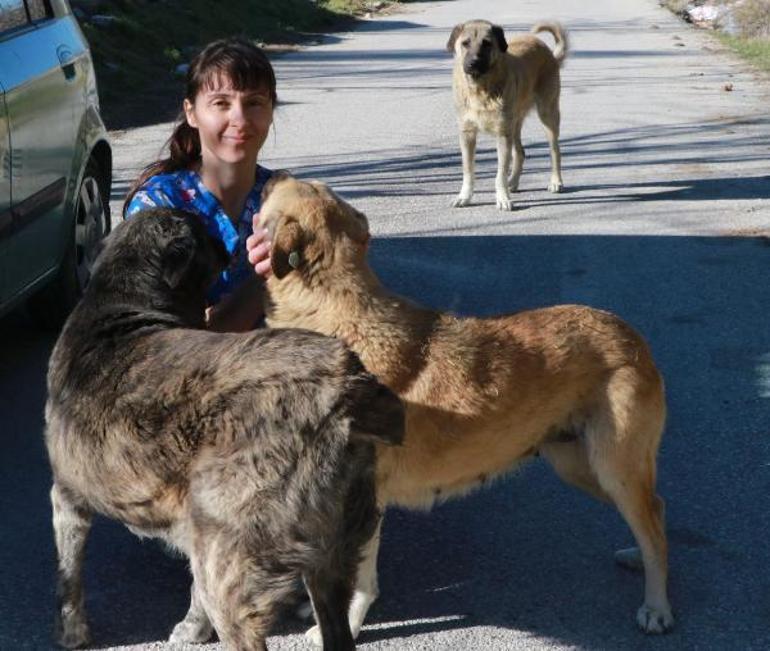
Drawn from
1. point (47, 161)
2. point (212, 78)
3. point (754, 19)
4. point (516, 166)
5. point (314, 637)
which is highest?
point (212, 78)

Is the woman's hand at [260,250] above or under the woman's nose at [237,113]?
under

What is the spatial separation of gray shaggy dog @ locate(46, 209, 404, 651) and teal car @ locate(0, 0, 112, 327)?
6.16 feet

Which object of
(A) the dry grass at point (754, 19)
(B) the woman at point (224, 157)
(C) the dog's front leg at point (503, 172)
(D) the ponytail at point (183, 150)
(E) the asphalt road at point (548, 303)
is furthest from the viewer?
(A) the dry grass at point (754, 19)

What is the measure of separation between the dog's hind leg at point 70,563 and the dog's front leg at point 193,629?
0.88ft

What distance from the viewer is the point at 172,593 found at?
4.07 m

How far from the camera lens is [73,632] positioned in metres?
3.70

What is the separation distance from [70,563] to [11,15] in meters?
3.17

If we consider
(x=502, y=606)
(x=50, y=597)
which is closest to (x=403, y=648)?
(x=502, y=606)

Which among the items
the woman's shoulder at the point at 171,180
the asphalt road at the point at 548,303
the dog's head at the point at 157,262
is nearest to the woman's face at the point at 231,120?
the woman's shoulder at the point at 171,180

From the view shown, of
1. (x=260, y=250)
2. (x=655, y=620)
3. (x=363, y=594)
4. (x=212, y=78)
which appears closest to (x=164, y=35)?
(x=212, y=78)

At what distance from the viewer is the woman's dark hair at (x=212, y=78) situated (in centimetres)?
463

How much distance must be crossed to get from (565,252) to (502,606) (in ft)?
15.7

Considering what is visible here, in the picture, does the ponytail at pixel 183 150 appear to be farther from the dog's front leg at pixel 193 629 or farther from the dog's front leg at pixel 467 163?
the dog's front leg at pixel 467 163

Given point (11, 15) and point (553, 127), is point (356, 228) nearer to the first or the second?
Result: point (11, 15)
